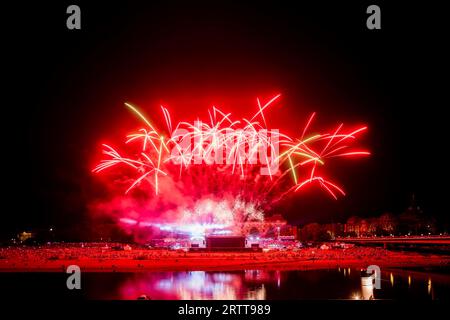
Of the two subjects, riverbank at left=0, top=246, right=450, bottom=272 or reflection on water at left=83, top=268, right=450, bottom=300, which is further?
riverbank at left=0, top=246, right=450, bottom=272

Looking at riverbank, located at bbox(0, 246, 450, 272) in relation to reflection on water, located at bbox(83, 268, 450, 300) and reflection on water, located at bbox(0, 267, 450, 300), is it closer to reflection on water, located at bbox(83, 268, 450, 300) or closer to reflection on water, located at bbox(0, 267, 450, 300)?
reflection on water, located at bbox(0, 267, 450, 300)

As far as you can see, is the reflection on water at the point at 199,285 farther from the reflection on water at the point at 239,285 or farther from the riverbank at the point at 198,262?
the riverbank at the point at 198,262

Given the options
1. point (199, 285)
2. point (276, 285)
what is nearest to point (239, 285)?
point (276, 285)

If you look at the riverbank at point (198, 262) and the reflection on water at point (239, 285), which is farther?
the riverbank at point (198, 262)

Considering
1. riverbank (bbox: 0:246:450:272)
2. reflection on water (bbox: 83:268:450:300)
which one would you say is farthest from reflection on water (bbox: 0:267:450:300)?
riverbank (bbox: 0:246:450:272)

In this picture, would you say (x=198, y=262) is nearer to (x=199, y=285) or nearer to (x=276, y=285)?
(x=199, y=285)

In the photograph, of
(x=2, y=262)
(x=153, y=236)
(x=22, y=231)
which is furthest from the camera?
(x=22, y=231)

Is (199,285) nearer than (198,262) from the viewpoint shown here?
Yes

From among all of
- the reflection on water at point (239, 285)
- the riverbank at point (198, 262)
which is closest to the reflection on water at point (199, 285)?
the reflection on water at point (239, 285)

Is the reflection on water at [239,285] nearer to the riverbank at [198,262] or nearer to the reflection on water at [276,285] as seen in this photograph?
the reflection on water at [276,285]
